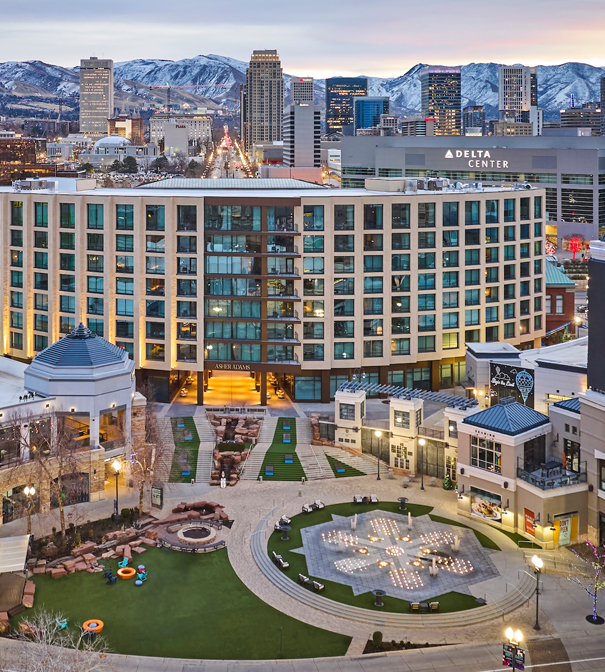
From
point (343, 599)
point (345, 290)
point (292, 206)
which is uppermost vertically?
point (292, 206)

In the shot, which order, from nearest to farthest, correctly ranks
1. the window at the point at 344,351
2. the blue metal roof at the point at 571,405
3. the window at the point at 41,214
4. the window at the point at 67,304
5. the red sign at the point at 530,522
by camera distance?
1. the red sign at the point at 530,522
2. the blue metal roof at the point at 571,405
3. the window at the point at 344,351
4. the window at the point at 67,304
5. the window at the point at 41,214

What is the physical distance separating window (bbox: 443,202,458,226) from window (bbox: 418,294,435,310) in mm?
9689

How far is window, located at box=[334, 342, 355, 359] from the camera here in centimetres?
11181

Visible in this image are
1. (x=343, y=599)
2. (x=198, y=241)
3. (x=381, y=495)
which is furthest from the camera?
(x=198, y=241)

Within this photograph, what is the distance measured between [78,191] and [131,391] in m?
54.3

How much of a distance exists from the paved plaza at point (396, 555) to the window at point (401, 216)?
4567 cm

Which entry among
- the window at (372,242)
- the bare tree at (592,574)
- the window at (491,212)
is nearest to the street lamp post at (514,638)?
the bare tree at (592,574)

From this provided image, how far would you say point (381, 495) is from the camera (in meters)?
82.8

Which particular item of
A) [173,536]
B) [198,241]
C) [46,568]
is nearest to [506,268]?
[198,241]

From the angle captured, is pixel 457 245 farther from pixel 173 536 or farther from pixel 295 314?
pixel 173 536

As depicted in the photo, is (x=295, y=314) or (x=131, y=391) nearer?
(x=131, y=391)

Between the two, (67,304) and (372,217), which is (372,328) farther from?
(67,304)

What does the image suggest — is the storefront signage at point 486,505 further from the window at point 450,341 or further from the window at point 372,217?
the window at point 372,217

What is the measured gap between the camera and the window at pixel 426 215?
114 m
